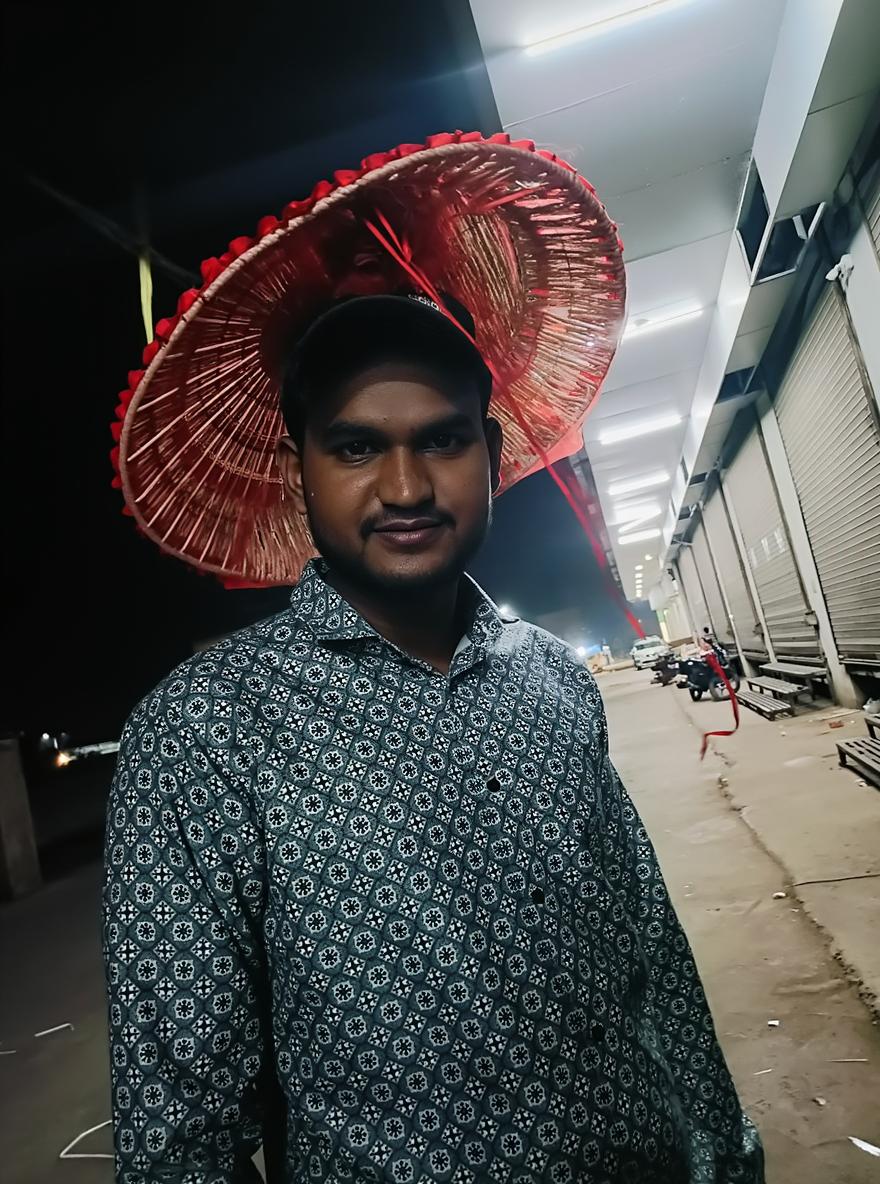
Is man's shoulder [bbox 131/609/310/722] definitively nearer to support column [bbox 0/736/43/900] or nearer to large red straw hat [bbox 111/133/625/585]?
large red straw hat [bbox 111/133/625/585]

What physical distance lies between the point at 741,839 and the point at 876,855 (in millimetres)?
911

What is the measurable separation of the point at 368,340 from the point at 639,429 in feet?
31.7

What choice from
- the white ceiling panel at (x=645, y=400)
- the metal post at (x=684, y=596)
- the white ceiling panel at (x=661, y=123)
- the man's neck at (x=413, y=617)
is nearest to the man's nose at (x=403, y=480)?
the man's neck at (x=413, y=617)

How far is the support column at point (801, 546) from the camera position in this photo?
7.62m

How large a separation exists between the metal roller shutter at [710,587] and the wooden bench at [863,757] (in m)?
9.43

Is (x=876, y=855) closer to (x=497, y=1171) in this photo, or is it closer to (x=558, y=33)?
(x=497, y=1171)

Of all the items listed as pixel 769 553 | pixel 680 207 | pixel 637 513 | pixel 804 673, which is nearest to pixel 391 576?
pixel 680 207

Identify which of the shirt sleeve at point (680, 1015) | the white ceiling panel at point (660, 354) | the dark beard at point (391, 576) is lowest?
the shirt sleeve at point (680, 1015)

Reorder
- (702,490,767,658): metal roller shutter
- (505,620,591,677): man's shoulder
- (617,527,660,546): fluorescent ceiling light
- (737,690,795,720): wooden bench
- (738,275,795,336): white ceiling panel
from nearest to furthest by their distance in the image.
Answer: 1. (505,620,591,677): man's shoulder
2. (738,275,795,336): white ceiling panel
3. (737,690,795,720): wooden bench
4. (702,490,767,658): metal roller shutter
5. (617,527,660,546): fluorescent ceiling light

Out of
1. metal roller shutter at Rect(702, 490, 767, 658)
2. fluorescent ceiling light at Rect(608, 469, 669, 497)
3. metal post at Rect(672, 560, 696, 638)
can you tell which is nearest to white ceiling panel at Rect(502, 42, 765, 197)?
metal roller shutter at Rect(702, 490, 767, 658)

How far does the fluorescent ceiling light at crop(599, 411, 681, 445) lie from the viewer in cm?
970

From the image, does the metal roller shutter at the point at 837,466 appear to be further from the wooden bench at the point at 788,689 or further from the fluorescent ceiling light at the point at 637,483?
the fluorescent ceiling light at the point at 637,483

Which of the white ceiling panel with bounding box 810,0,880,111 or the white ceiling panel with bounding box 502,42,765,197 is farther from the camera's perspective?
the white ceiling panel with bounding box 502,42,765,197

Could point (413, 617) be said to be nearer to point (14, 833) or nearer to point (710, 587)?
point (14, 833)
